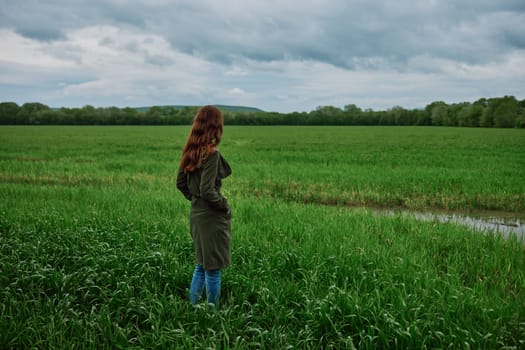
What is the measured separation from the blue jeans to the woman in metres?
0.06

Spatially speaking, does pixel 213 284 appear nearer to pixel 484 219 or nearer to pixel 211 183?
pixel 211 183

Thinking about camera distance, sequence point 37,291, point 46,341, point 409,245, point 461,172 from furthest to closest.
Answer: point 461,172 < point 409,245 < point 37,291 < point 46,341

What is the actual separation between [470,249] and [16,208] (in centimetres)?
929

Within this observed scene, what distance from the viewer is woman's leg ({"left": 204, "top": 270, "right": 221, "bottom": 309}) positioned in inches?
163

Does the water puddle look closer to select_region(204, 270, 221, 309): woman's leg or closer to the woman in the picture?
select_region(204, 270, 221, 309): woman's leg

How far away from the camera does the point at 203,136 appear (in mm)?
3961

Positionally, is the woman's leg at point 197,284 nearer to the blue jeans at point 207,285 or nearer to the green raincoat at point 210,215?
the blue jeans at point 207,285

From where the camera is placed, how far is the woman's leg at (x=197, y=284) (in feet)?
14.3

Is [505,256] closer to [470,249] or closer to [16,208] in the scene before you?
[470,249]

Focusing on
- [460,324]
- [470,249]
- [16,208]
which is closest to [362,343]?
[460,324]

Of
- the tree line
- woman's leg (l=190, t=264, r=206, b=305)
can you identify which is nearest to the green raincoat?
woman's leg (l=190, t=264, r=206, b=305)

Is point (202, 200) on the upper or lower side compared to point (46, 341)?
upper

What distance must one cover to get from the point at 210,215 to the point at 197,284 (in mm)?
953

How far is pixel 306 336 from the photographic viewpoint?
380cm
